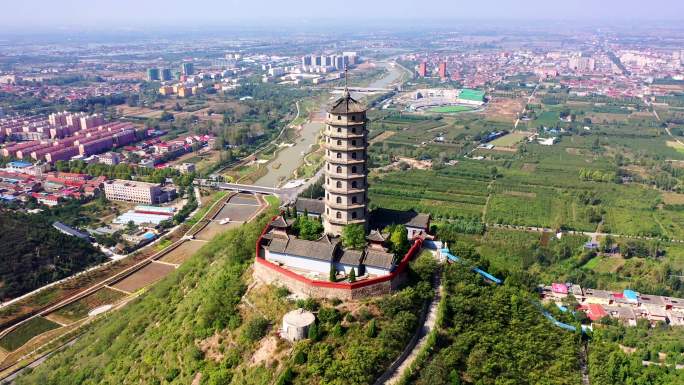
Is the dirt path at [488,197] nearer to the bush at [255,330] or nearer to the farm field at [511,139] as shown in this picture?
the farm field at [511,139]

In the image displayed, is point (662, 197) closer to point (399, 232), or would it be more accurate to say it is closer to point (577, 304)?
point (577, 304)

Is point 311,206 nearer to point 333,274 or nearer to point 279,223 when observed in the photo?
point 279,223

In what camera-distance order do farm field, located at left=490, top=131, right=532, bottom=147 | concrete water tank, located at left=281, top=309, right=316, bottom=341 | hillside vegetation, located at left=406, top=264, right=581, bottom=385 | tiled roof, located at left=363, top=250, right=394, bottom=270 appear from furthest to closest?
farm field, located at left=490, top=131, right=532, bottom=147 < tiled roof, located at left=363, top=250, right=394, bottom=270 < concrete water tank, located at left=281, top=309, right=316, bottom=341 < hillside vegetation, located at left=406, top=264, right=581, bottom=385

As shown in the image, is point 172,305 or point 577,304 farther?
point 577,304

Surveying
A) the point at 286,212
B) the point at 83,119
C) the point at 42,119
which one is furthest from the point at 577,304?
the point at 42,119

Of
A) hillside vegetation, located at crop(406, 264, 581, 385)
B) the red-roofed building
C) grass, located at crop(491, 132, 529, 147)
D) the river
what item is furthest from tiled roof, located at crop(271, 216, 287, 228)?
grass, located at crop(491, 132, 529, 147)

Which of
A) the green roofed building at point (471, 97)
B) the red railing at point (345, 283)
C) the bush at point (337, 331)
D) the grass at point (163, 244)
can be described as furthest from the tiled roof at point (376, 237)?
the green roofed building at point (471, 97)

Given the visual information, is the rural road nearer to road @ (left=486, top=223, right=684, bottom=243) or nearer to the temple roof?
the temple roof

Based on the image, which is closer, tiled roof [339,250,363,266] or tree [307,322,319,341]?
tree [307,322,319,341]
